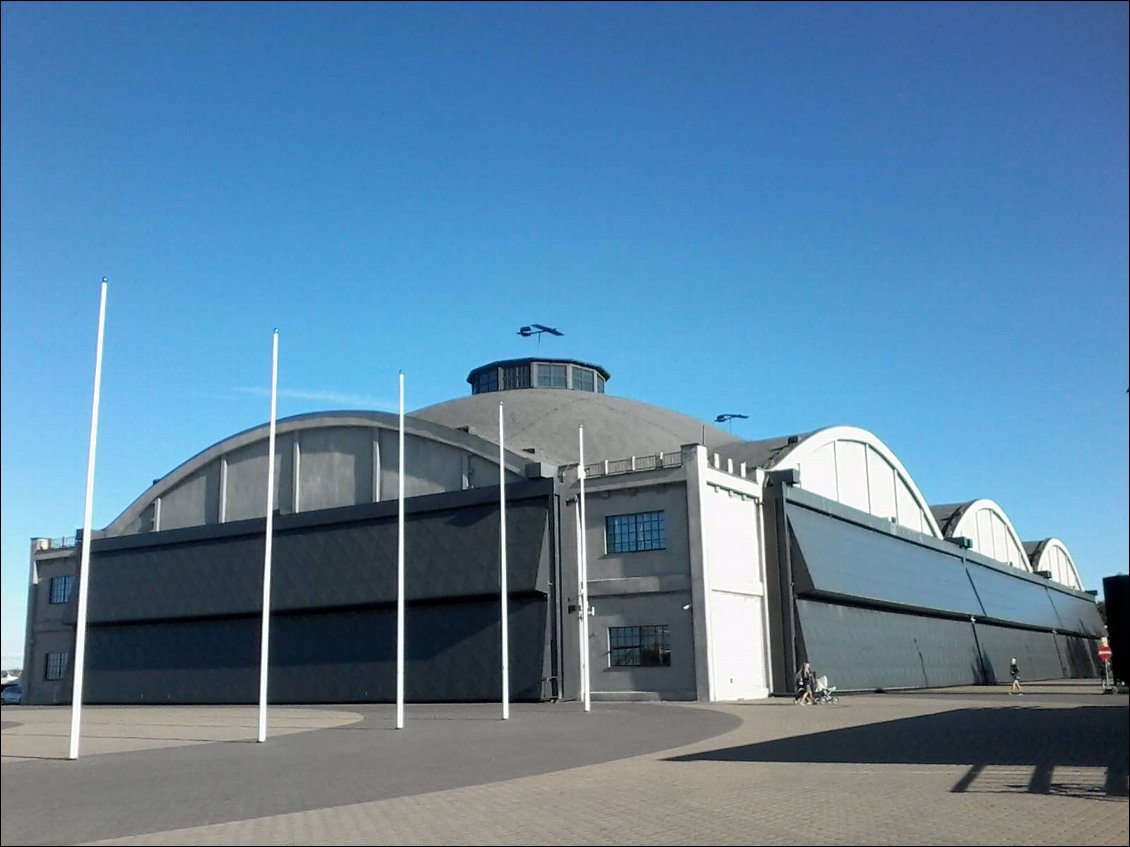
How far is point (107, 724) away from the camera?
32.8 meters

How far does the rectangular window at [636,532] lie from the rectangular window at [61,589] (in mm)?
37176

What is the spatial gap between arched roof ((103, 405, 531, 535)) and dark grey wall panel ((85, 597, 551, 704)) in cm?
675

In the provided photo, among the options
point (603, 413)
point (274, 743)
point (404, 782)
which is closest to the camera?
point (404, 782)

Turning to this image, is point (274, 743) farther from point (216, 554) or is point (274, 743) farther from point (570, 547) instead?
point (216, 554)

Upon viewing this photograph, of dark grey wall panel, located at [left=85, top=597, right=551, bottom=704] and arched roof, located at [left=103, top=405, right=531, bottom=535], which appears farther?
arched roof, located at [left=103, top=405, right=531, bottom=535]

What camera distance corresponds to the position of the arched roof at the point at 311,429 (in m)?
49.0

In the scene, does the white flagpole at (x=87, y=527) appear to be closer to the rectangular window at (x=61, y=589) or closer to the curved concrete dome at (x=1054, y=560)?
the rectangular window at (x=61, y=589)

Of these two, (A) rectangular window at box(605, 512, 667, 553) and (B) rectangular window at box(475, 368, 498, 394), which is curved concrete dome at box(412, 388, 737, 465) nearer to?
(B) rectangular window at box(475, 368, 498, 394)

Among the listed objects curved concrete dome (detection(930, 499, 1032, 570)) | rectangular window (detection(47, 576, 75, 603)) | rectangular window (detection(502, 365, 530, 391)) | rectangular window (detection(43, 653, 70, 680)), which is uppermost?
rectangular window (detection(502, 365, 530, 391))

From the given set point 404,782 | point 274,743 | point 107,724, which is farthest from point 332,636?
point 404,782

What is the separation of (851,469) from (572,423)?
16130mm

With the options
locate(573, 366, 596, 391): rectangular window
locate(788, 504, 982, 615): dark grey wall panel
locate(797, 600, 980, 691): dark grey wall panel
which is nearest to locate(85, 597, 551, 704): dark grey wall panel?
locate(788, 504, 982, 615): dark grey wall panel

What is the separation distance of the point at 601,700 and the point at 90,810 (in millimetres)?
32988

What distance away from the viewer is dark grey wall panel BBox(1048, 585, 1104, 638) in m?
102
